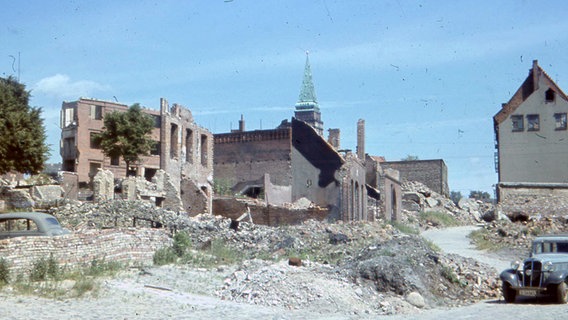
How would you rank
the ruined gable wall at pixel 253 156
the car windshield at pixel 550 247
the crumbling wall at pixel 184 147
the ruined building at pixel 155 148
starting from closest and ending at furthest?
the car windshield at pixel 550 247
the ruined building at pixel 155 148
the crumbling wall at pixel 184 147
the ruined gable wall at pixel 253 156

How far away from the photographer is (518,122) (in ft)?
194

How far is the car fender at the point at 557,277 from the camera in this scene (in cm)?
1772

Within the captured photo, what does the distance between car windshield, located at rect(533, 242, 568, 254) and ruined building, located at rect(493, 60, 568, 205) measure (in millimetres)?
39382

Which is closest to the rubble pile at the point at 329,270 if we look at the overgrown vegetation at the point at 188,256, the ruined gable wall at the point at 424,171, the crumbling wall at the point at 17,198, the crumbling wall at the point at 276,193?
the overgrown vegetation at the point at 188,256

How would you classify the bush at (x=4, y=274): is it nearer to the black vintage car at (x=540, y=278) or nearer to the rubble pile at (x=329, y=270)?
the rubble pile at (x=329, y=270)

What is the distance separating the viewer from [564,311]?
632 inches

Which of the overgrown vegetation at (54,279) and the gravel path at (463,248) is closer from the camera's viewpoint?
the overgrown vegetation at (54,279)

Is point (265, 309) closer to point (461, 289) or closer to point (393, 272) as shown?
point (393, 272)

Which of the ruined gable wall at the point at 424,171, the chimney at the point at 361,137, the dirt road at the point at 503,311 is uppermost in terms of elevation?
the chimney at the point at 361,137

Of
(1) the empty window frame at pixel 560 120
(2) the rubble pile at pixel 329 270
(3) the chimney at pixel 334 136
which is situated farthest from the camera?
(3) the chimney at pixel 334 136

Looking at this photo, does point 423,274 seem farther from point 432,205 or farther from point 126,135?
point 432,205

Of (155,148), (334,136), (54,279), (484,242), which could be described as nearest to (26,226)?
(54,279)

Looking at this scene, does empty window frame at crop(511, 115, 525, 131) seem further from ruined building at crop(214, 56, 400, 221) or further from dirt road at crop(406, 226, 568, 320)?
dirt road at crop(406, 226, 568, 320)

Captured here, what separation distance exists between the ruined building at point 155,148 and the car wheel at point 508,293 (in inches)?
1362
